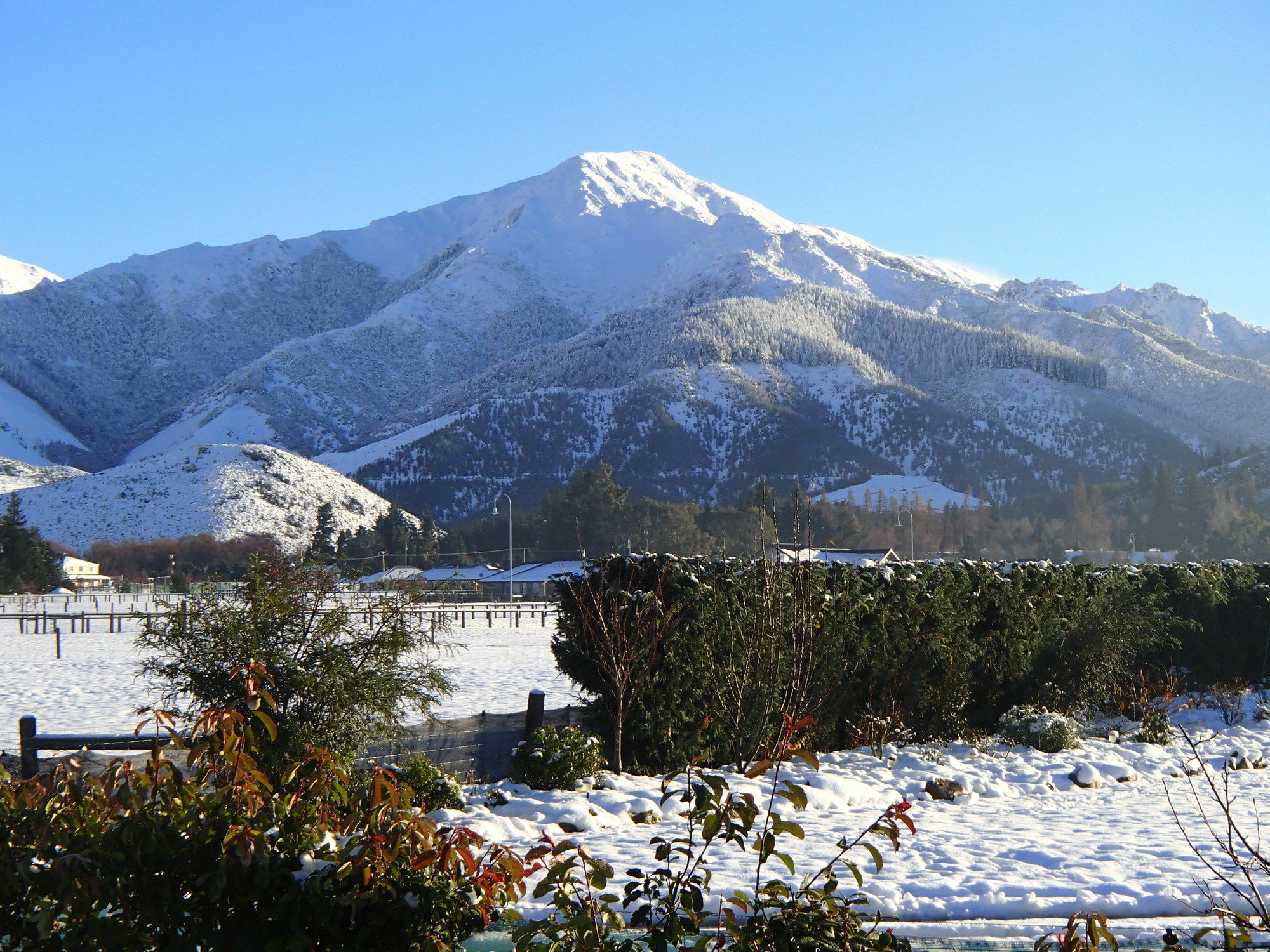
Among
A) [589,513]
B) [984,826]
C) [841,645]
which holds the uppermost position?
[589,513]

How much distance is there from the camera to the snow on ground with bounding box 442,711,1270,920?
21.5 feet

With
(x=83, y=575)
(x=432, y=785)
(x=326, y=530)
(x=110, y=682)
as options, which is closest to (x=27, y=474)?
(x=83, y=575)

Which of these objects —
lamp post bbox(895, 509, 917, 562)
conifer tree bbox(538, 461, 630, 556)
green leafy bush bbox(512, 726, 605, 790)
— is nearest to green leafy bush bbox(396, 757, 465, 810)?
green leafy bush bbox(512, 726, 605, 790)

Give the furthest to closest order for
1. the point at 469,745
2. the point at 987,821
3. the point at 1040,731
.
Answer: the point at 1040,731, the point at 469,745, the point at 987,821

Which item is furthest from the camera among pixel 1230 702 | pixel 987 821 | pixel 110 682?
pixel 110 682

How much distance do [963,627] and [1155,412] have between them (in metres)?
182

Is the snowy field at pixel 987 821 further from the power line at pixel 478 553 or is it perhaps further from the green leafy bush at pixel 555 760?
the power line at pixel 478 553

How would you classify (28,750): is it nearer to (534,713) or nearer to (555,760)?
(555,760)

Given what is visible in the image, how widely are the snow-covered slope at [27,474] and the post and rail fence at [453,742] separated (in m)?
152

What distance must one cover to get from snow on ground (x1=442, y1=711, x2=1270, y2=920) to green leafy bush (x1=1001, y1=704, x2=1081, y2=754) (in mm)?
239

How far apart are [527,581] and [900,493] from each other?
7220 centimetres

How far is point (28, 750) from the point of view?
796 cm

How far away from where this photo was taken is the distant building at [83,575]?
3351 inches

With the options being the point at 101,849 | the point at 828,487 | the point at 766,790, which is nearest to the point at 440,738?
the point at 766,790
